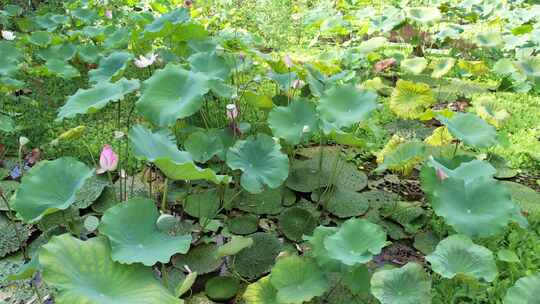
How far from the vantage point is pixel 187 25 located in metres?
2.76

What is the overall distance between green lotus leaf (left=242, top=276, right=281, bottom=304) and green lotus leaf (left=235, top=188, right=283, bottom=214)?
64 centimetres

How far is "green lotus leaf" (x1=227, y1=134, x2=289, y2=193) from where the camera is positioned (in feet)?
6.26

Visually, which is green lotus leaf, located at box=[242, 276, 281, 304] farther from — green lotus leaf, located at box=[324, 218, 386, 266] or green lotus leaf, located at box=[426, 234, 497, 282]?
green lotus leaf, located at box=[426, 234, 497, 282]

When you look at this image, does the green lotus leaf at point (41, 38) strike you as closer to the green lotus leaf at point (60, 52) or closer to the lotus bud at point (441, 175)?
the green lotus leaf at point (60, 52)

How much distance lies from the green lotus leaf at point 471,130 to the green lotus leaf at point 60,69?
207 centimetres

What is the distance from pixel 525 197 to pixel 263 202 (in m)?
1.25

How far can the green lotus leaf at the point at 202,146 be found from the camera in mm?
2094

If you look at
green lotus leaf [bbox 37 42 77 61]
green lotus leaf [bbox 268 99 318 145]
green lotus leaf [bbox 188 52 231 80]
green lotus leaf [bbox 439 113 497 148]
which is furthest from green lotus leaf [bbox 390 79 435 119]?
green lotus leaf [bbox 37 42 77 61]

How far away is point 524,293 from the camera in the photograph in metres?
1.42

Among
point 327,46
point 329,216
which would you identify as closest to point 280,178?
point 329,216

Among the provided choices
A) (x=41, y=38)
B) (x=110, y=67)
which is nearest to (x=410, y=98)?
(x=110, y=67)

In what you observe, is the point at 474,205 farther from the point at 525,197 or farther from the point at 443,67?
the point at 443,67

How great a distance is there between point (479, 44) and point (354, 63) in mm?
1057

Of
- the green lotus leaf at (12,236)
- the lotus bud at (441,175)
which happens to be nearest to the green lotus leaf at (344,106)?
the lotus bud at (441,175)
